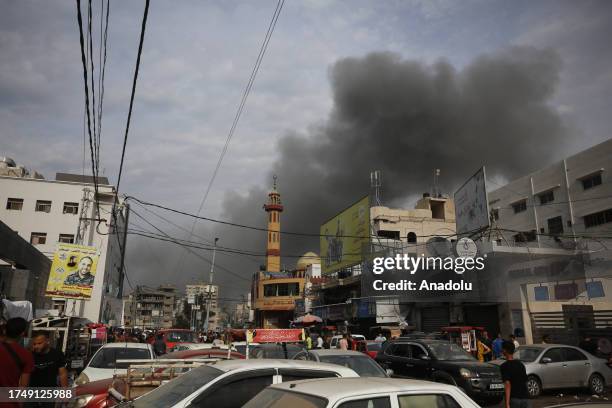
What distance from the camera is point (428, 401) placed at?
4.09 meters

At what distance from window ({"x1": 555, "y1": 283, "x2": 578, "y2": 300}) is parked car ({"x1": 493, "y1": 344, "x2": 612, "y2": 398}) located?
38.2ft

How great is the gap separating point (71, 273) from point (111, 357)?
30.8 ft

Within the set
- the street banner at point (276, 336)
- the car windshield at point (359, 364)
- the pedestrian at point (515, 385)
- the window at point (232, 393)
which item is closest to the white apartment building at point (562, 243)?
the car windshield at point (359, 364)

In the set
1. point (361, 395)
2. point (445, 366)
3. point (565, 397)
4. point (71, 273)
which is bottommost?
point (565, 397)

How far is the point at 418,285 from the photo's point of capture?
30.2 metres

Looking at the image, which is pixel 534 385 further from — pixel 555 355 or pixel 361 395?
pixel 361 395

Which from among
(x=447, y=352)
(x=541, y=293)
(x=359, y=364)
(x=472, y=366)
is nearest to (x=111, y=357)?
(x=359, y=364)

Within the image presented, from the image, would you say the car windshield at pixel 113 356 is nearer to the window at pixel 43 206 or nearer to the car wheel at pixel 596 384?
the car wheel at pixel 596 384

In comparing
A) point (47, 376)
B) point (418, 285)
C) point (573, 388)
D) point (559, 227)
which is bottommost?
point (573, 388)

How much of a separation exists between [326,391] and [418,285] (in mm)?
27627

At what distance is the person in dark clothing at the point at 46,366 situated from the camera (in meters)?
6.58

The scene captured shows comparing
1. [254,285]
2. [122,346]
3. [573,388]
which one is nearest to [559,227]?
[573,388]

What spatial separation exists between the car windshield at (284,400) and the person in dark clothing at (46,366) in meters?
3.92

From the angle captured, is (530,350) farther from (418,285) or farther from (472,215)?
(472,215)
